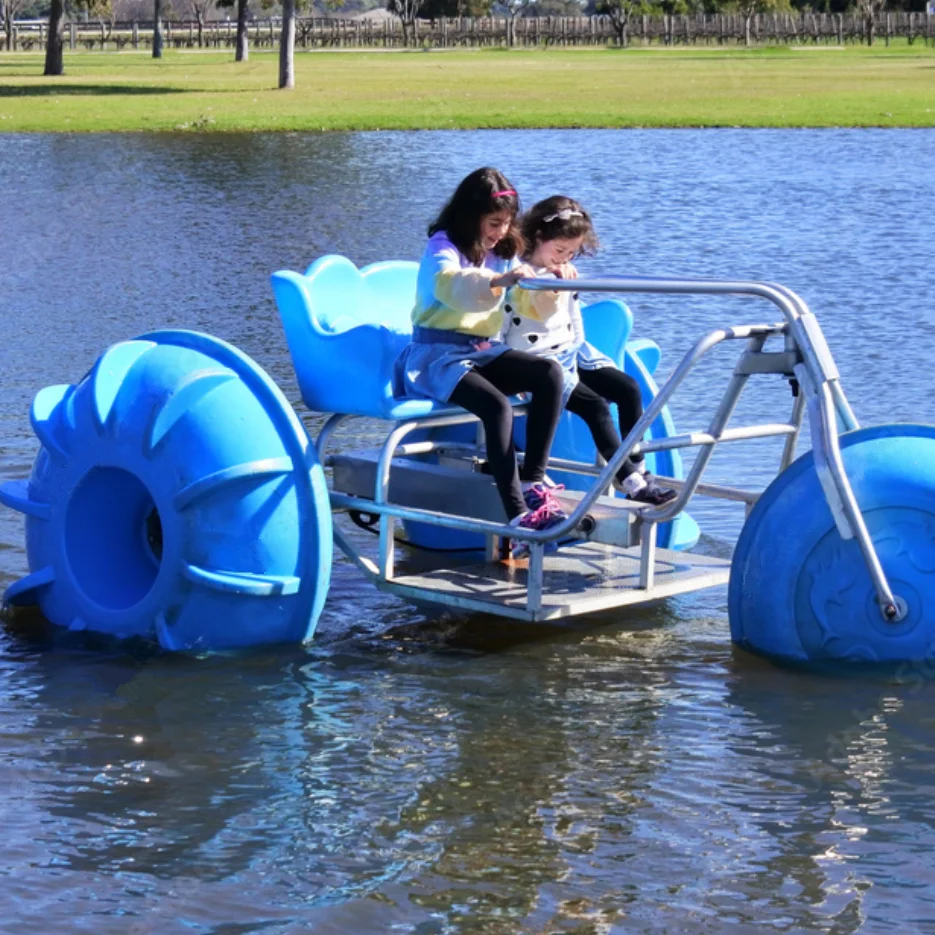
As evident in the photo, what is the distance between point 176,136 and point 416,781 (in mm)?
30475

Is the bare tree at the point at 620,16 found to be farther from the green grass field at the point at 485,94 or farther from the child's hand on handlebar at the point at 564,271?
the child's hand on handlebar at the point at 564,271

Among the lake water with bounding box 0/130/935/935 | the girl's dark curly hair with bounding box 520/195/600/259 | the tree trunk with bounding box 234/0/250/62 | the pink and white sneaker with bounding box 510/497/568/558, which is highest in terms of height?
the tree trunk with bounding box 234/0/250/62

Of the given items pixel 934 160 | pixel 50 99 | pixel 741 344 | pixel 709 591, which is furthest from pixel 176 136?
pixel 709 591

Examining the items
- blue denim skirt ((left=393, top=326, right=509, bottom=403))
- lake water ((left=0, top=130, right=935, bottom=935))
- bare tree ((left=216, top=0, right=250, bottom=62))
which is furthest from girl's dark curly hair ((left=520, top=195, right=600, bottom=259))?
bare tree ((left=216, top=0, right=250, bottom=62))

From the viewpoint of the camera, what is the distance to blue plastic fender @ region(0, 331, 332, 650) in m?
5.81

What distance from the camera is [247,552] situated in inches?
229

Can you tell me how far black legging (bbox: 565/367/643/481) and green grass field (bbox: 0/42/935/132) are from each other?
28784mm

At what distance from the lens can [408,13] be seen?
115 meters

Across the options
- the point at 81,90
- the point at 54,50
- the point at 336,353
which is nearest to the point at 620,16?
the point at 54,50

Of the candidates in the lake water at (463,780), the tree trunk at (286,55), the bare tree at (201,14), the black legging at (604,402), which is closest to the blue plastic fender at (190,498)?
the lake water at (463,780)

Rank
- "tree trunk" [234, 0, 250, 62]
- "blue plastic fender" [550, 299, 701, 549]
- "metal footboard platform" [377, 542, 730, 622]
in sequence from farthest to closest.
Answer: "tree trunk" [234, 0, 250, 62] → "blue plastic fender" [550, 299, 701, 549] → "metal footboard platform" [377, 542, 730, 622]

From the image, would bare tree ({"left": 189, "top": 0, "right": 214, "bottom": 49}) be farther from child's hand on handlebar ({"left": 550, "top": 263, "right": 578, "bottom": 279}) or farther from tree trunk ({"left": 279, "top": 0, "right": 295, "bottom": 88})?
child's hand on handlebar ({"left": 550, "top": 263, "right": 578, "bottom": 279})

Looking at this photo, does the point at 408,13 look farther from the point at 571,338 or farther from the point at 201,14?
the point at 571,338

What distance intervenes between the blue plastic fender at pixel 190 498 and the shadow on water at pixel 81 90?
4100 cm
